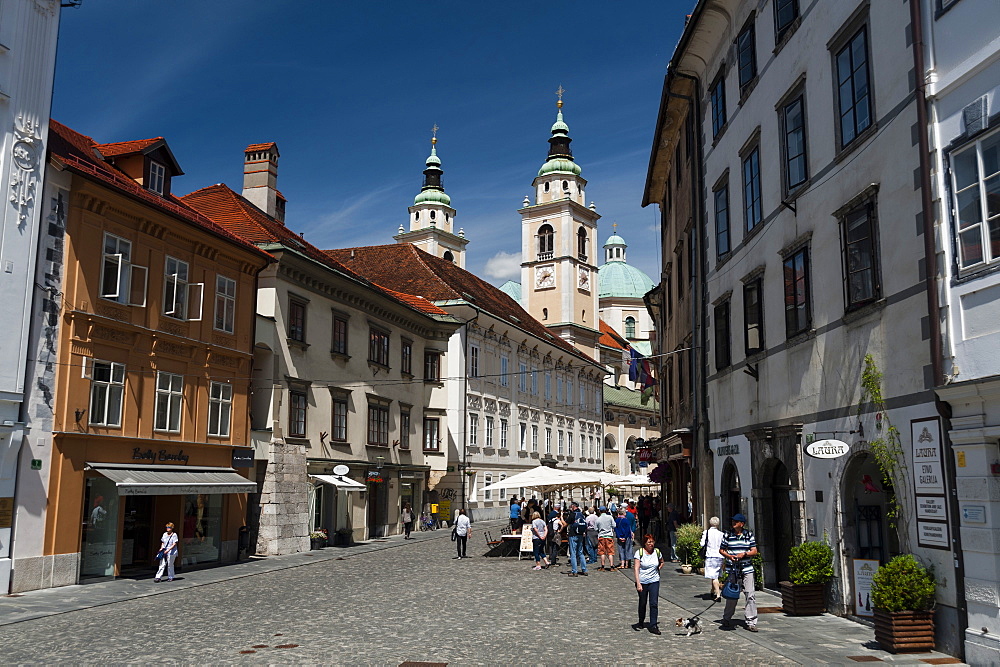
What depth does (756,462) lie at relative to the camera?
20.2 m

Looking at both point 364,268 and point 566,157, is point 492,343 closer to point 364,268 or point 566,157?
point 364,268

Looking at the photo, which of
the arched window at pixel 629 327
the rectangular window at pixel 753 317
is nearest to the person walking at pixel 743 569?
the rectangular window at pixel 753 317

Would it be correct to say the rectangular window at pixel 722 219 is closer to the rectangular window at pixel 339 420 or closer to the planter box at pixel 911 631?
the planter box at pixel 911 631

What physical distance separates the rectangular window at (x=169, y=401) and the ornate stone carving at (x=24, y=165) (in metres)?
5.96

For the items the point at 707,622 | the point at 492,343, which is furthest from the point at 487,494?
the point at 707,622

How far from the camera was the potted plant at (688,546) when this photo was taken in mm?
24188

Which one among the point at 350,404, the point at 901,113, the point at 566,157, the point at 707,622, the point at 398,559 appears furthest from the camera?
the point at 566,157

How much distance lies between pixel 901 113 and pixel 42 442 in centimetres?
1931

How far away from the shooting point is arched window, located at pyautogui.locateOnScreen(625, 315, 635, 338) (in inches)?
5166

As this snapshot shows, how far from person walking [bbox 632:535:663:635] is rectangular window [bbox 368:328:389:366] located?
81.1ft

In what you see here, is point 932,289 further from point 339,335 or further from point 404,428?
point 404,428

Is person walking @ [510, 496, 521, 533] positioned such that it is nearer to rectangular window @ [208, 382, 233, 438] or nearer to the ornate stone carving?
rectangular window @ [208, 382, 233, 438]

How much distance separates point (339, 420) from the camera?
3578cm

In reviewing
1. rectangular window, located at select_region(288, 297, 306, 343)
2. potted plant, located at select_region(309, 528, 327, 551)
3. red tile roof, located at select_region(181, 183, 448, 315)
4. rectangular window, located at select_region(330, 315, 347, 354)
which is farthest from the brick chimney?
potted plant, located at select_region(309, 528, 327, 551)
